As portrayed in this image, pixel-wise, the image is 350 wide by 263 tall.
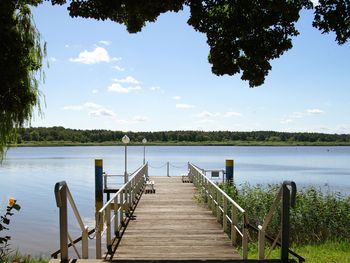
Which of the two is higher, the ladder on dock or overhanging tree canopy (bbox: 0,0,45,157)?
overhanging tree canopy (bbox: 0,0,45,157)

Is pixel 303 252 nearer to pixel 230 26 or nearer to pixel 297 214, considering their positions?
pixel 297 214

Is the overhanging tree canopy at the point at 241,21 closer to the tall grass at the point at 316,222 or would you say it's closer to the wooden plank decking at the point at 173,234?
the wooden plank decking at the point at 173,234

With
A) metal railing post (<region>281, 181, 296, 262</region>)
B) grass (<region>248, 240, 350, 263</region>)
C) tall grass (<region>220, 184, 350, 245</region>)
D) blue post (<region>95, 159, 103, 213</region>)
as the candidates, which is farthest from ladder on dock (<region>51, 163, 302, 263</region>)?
blue post (<region>95, 159, 103, 213</region>)

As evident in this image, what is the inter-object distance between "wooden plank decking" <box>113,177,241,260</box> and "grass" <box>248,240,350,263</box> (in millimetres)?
1823

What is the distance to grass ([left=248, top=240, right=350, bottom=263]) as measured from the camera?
10707 mm

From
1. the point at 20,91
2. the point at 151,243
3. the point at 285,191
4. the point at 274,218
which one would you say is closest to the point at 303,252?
the point at 274,218

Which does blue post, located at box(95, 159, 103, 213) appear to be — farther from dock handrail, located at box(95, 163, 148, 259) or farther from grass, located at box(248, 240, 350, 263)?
grass, located at box(248, 240, 350, 263)

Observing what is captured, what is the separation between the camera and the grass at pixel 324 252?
35.1ft

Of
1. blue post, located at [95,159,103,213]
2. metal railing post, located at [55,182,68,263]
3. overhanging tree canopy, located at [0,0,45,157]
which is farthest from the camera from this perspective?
blue post, located at [95,159,103,213]

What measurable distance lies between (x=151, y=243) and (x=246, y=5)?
563cm

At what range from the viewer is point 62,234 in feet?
22.8

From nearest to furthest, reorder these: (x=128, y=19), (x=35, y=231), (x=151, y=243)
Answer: (x=128, y=19) → (x=151, y=243) → (x=35, y=231)

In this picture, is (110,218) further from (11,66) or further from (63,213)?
(11,66)

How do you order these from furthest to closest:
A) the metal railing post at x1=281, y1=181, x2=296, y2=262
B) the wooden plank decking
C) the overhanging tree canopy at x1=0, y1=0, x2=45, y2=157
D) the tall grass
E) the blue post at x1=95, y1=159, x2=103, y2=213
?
1. the blue post at x1=95, y1=159, x2=103, y2=213
2. the tall grass
3. the wooden plank decking
4. the overhanging tree canopy at x1=0, y1=0, x2=45, y2=157
5. the metal railing post at x1=281, y1=181, x2=296, y2=262
